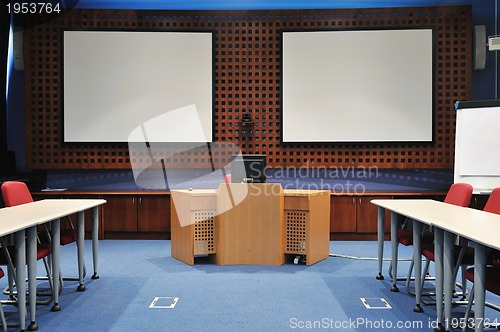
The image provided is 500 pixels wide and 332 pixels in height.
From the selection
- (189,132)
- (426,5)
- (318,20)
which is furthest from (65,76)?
(426,5)

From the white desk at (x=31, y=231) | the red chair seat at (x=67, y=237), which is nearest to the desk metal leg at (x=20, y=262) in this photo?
the white desk at (x=31, y=231)

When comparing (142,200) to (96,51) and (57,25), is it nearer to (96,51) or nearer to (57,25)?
(96,51)

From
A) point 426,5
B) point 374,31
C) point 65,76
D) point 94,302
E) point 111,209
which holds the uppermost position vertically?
point 426,5

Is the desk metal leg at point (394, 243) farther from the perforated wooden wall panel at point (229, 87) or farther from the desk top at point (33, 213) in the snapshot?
the desk top at point (33, 213)

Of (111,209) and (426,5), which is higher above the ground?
(426,5)

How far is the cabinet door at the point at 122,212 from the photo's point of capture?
647 centimetres

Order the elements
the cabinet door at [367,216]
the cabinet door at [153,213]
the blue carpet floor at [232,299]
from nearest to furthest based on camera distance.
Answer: the blue carpet floor at [232,299], the cabinet door at [367,216], the cabinet door at [153,213]

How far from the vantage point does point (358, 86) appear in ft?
22.0

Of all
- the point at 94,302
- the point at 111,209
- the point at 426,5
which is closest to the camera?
the point at 94,302

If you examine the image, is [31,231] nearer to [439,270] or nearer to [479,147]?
[439,270]

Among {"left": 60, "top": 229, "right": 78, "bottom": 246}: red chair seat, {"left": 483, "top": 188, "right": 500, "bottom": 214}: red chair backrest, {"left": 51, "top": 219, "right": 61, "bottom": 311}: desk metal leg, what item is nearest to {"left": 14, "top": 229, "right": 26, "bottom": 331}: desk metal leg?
{"left": 51, "top": 219, "right": 61, "bottom": 311}: desk metal leg

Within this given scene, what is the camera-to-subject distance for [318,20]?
6762mm

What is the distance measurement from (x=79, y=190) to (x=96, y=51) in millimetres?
2232

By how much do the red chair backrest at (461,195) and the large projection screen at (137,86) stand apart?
3764 mm
